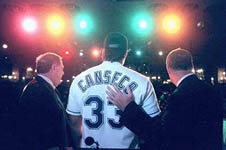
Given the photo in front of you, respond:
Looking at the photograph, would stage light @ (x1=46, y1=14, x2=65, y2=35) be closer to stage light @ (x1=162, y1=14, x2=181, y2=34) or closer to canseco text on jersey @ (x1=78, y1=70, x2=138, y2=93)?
stage light @ (x1=162, y1=14, x2=181, y2=34)

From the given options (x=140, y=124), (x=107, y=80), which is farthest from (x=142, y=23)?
(x=140, y=124)

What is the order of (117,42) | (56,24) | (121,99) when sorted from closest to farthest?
(121,99), (117,42), (56,24)

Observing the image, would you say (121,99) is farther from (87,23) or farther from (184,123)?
(87,23)

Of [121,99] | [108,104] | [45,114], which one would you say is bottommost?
[45,114]

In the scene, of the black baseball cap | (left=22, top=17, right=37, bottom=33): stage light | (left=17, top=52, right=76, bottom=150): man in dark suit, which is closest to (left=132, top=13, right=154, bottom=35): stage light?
(left=22, top=17, right=37, bottom=33): stage light

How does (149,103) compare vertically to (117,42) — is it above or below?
below

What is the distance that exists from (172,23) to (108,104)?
29.3 feet

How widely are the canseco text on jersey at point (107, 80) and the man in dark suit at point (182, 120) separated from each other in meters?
0.60

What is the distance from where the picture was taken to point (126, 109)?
1.85 m

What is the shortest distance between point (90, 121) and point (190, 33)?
15.3 meters

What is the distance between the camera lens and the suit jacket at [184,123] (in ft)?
5.74

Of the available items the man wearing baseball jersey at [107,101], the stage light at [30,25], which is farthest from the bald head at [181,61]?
the stage light at [30,25]

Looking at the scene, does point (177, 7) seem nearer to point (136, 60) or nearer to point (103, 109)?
point (103, 109)

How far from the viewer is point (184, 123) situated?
197 cm
